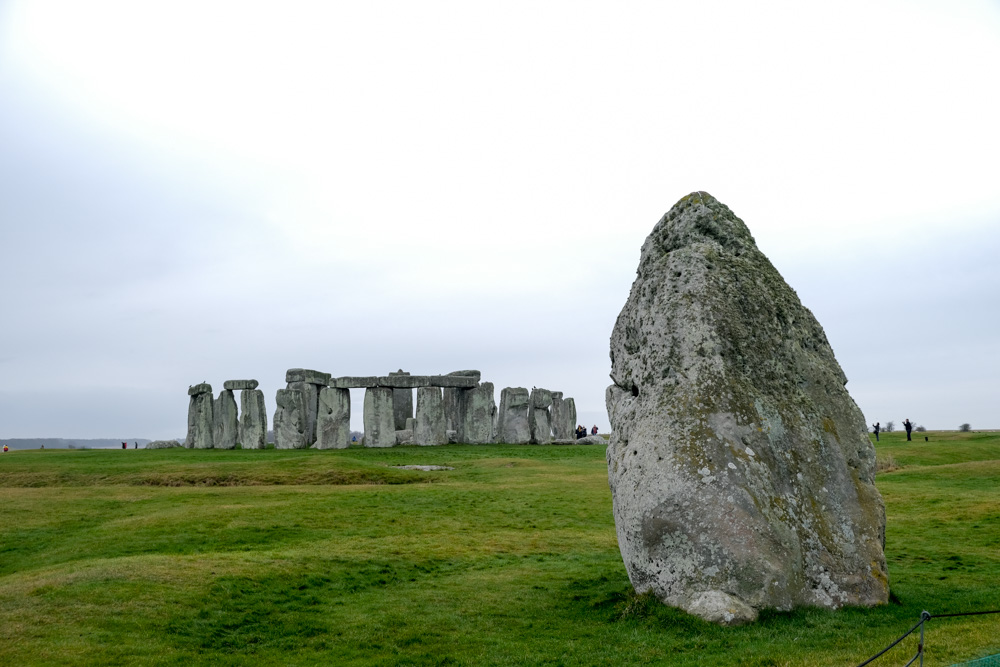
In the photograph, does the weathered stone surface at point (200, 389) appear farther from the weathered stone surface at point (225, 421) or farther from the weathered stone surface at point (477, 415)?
the weathered stone surface at point (477, 415)

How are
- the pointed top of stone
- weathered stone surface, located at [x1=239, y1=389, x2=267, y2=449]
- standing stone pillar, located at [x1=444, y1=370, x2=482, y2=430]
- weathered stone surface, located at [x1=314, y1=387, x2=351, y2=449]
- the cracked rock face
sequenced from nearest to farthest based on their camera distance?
the cracked rock face < the pointed top of stone < weathered stone surface, located at [x1=314, y1=387, x2=351, y2=449] < weathered stone surface, located at [x1=239, y1=389, x2=267, y2=449] < standing stone pillar, located at [x1=444, y1=370, x2=482, y2=430]

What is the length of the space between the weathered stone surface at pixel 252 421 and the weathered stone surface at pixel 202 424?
2.57 m

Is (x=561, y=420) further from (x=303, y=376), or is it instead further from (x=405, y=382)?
(x=303, y=376)

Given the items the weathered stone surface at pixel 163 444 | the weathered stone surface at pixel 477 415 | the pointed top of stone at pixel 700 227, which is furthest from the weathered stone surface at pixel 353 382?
the pointed top of stone at pixel 700 227

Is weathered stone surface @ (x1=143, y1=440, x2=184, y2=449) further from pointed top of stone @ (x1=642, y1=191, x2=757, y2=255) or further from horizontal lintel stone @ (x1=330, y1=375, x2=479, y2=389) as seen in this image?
pointed top of stone @ (x1=642, y1=191, x2=757, y2=255)

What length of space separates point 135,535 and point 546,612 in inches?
392

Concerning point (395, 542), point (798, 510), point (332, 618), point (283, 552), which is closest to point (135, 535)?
point (283, 552)

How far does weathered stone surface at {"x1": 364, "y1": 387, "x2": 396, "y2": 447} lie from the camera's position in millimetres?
41500

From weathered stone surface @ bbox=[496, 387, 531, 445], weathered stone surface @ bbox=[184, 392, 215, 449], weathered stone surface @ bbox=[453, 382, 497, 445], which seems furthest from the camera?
weathered stone surface @ bbox=[496, 387, 531, 445]

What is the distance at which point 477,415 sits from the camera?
44.1m

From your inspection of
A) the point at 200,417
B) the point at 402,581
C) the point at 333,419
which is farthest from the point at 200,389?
the point at 402,581

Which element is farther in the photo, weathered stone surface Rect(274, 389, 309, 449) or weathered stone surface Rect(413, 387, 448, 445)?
weathered stone surface Rect(413, 387, 448, 445)

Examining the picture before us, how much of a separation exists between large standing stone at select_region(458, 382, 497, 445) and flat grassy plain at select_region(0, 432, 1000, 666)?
18498 millimetres

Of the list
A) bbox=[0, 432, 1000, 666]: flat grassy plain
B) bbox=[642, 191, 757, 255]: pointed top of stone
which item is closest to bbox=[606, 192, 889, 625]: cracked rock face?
bbox=[642, 191, 757, 255]: pointed top of stone
